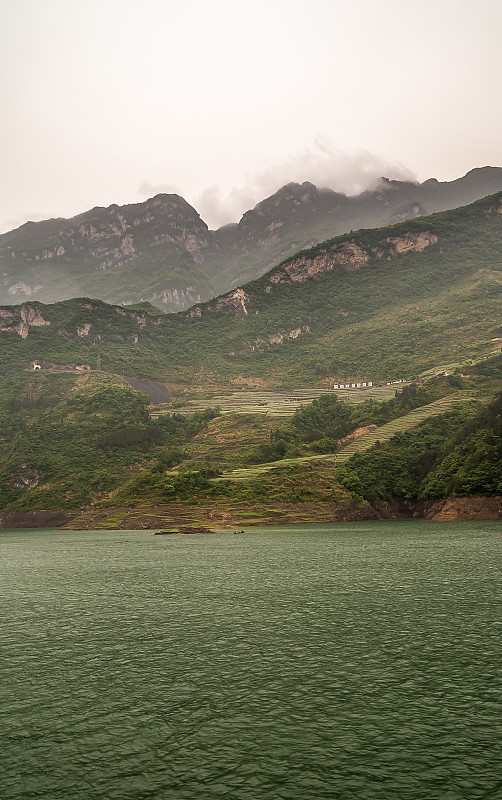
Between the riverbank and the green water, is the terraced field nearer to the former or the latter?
the riverbank

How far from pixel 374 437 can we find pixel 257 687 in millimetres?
135046

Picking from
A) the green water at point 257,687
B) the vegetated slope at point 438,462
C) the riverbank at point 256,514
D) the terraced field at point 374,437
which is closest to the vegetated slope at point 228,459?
the vegetated slope at point 438,462

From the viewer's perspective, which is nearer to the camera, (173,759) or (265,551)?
(173,759)

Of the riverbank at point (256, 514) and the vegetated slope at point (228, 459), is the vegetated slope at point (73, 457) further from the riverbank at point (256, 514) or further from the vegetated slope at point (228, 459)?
the riverbank at point (256, 514)

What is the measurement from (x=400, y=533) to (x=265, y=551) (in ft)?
89.3

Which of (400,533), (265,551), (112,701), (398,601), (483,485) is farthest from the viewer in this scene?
(483,485)

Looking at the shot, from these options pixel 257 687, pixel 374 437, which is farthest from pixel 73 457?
pixel 257 687

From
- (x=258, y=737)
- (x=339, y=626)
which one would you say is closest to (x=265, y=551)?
(x=339, y=626)

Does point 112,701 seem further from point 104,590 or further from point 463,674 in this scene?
point 104,590

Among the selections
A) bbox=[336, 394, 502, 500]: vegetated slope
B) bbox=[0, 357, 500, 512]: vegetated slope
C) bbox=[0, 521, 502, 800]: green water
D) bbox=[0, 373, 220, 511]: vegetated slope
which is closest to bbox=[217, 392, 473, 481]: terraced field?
bbox=[0, 357, 500, 512]: vegetated slope

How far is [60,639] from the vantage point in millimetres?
30531

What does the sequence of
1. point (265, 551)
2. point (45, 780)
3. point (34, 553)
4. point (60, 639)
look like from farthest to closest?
point (34, 553) → point (265, 551) → point (60, 639) → point (45, 780)

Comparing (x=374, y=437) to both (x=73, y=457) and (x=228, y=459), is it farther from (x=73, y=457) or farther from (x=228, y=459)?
(x=73, y=457)

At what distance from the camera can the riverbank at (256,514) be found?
11500 centimetres
